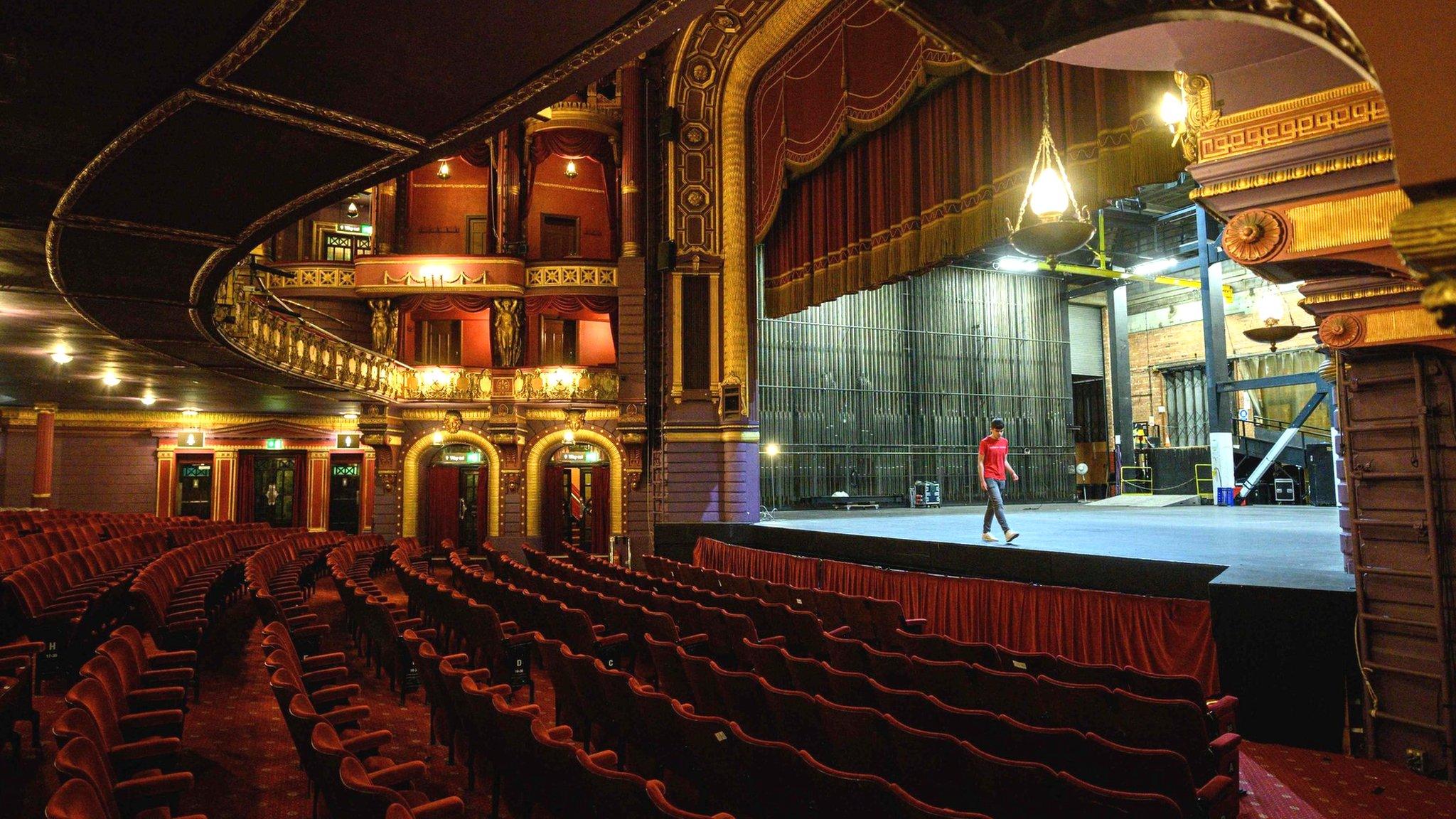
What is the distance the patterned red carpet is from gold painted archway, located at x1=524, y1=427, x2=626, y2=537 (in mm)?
11858

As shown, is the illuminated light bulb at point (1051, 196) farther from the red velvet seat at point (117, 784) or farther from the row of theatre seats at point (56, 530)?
the row of theatre seats at point (56, 530)

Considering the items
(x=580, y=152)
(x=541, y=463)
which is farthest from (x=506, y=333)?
(x=580, y=152)

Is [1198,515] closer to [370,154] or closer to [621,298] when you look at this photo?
[621,298]

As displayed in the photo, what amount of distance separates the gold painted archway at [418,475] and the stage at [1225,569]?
6810 mm

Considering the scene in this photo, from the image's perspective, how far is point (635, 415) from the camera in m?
16.0

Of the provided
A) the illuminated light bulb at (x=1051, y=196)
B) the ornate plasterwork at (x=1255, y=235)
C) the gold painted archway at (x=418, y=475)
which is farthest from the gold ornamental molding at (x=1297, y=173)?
the gold painted archway at (x=418, y=475)

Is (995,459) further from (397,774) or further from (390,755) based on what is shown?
(397,774)

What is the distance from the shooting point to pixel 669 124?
602 inches

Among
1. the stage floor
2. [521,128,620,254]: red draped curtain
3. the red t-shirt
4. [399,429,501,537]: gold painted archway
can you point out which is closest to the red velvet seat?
the stage floor

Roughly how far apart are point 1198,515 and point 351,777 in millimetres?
14833

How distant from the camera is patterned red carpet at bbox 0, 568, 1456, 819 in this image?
396 centimetres

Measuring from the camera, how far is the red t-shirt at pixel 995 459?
8984 millimetres

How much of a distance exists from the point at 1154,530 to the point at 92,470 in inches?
903

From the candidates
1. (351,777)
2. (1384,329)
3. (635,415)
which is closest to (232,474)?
(635,415)
